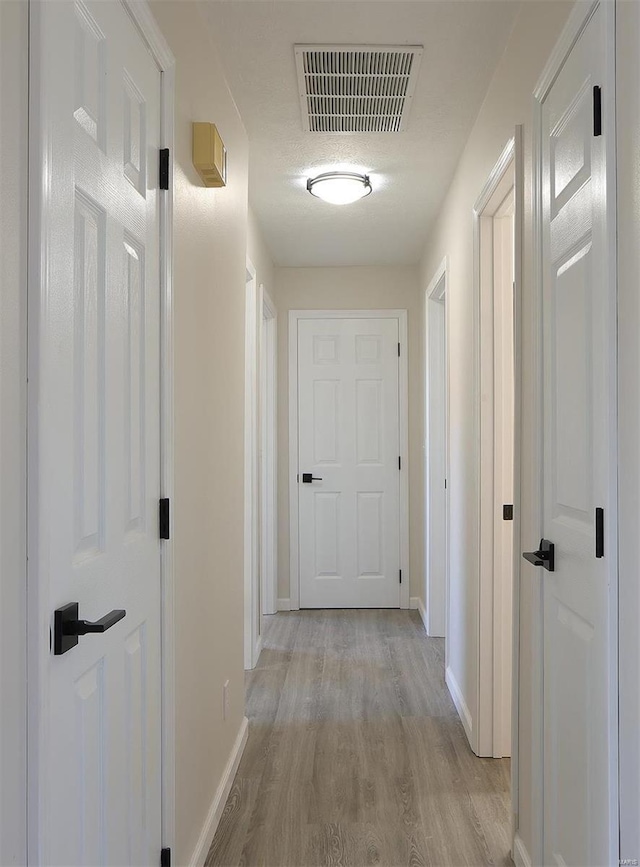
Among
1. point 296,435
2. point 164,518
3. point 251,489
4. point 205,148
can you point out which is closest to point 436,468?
point 296,435

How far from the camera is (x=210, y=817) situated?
2.18 metres

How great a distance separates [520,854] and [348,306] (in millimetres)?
3915

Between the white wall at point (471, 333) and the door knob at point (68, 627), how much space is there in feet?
3.91

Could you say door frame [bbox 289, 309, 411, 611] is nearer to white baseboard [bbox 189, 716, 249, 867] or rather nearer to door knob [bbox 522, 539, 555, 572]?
white baseboard [bbox 189, 716, 249, 867]

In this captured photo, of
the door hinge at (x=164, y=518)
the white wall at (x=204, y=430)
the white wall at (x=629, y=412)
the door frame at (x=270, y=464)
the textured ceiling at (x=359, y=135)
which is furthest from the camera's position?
the door frame at (x=270, y=464)

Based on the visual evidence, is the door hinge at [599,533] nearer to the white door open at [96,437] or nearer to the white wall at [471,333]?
the white wall at [471,333]

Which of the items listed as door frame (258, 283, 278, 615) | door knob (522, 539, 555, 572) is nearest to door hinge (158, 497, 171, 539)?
door knob (522, 539, 555, 572)

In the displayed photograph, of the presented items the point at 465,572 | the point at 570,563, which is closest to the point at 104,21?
the point at 570,563

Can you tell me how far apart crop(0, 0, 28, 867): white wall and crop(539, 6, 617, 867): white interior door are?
1011 millimetres

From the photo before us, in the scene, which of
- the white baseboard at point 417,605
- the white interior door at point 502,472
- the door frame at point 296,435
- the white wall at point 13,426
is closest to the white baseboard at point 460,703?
the white interior door at point 502,472

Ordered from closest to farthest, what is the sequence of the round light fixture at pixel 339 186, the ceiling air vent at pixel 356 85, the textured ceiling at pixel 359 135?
the textured ceiling at pixel 359 135 → the ceiling air vent at pixel 356 85 → the round light fixture at pixel 339 186

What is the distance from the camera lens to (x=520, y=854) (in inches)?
80.0

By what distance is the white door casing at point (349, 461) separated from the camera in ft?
17.1

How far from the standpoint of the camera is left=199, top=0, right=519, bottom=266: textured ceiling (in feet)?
6.88
